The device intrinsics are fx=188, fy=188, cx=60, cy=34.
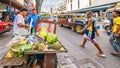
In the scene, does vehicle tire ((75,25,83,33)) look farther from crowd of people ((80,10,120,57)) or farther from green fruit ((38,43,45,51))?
green fruit ((38,43,45,51))

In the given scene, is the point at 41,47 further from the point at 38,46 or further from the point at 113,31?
the point at 113,31

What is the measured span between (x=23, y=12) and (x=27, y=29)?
690mm

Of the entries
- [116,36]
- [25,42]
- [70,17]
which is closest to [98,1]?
[70,17]

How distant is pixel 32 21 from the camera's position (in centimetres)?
761

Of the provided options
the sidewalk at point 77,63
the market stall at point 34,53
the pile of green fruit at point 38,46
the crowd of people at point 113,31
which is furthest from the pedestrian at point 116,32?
the pile of green fruit at point 38,46

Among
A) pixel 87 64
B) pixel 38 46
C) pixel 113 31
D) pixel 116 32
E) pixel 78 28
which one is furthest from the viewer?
pixel 78 28

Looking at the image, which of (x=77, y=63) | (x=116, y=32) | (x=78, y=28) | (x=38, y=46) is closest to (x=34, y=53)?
(x=38, y=46)

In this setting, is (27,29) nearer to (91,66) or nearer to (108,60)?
(91,66)

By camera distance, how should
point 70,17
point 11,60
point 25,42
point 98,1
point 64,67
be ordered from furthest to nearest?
point 98,1
point 70,17
point 64,67
point 25,42
point 11,60

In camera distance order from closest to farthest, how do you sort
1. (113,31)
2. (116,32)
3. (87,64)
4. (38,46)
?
1. (38,46)
2. (87,64)
3. (116,32)
4. (113,31)

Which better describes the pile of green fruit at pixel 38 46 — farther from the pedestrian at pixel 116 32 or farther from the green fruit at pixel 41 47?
the pedestrian at pixel 116 32

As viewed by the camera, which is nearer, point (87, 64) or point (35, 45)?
point (35, 45)

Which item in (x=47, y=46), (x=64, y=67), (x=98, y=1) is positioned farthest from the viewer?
(x=98, y=1)

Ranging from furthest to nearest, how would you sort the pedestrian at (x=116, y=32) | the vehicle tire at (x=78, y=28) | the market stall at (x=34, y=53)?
the vehicle tire at (x=78, y=28) → the pedestrian at (x=116, y=32) → the market stall at (x=34, y=53)
